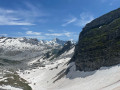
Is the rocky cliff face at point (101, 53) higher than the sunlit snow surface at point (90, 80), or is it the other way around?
the rocky cliff face at point (101, 53)

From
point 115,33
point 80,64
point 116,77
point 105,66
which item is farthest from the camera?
point 80,64

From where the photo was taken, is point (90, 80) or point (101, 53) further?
point (101, 53)

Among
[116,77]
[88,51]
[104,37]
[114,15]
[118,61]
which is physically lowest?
[116,77]

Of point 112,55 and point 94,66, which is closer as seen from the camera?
point 112,55

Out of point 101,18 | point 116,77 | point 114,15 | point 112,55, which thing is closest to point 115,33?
point 112,55

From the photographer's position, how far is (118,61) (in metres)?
58.6

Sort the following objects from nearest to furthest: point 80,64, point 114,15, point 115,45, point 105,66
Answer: point 105,66
point 115,45
point 80,64
point 114,15

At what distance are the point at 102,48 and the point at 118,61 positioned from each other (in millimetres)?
17700

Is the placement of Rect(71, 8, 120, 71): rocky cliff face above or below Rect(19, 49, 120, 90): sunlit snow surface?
above

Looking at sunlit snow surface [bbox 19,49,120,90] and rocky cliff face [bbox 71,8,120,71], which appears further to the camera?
rocky cliff face [bbox 71,8,120,71]

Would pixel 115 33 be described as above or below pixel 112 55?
above

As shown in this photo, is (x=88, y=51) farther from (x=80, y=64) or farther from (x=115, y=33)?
(x=115, y=33)

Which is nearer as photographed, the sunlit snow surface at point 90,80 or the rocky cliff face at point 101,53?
the sunlit snow surface at point 90,80

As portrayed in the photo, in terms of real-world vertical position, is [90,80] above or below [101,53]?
below
